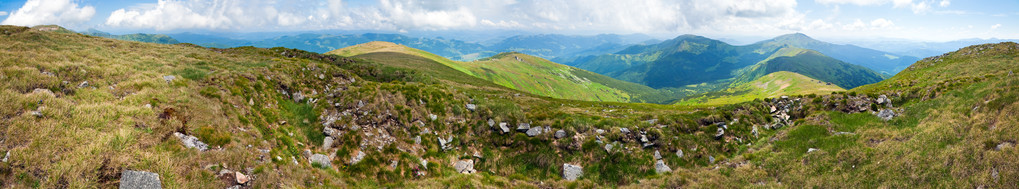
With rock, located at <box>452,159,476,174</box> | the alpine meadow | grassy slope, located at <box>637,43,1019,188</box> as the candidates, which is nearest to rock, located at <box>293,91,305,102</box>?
the alpine meadow

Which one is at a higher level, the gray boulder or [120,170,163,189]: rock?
[120,170,163,189]: rock

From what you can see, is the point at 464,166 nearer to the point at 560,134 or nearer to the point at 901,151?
the point at 560,134

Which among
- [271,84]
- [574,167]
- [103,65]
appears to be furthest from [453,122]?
[103,65]

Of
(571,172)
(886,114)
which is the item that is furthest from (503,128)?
(886,114)

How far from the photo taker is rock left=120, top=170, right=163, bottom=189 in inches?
367

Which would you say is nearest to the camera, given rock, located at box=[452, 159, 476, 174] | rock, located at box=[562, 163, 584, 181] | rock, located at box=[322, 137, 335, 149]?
rock, located at box=[322, 137, 335, 149]

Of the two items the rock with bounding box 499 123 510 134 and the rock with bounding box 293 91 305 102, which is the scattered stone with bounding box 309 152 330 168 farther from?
the rock with bounding box 499 123 510 134

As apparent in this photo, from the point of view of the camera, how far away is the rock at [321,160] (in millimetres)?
15870

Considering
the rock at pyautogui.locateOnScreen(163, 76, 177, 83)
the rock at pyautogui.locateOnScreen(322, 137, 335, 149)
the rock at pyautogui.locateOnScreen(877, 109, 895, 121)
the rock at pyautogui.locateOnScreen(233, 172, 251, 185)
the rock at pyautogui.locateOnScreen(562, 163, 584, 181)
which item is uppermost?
the rock at pyautogui.locateOnScreen(163, 76, 177, 83)

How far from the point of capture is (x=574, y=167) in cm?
1973

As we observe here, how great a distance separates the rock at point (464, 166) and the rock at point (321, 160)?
21.5ft

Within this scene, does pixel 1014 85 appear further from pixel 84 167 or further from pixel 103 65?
pixel 103 65

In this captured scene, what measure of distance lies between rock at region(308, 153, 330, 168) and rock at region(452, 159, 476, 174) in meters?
6.55

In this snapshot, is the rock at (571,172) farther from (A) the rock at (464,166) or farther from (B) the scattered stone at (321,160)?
(B) the scattered stone at (321,160)
